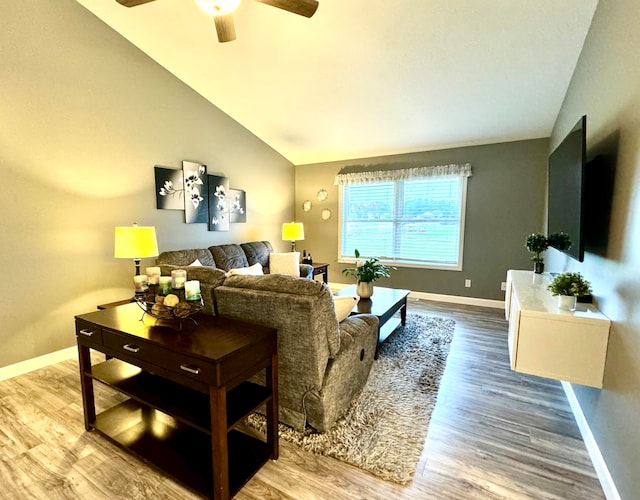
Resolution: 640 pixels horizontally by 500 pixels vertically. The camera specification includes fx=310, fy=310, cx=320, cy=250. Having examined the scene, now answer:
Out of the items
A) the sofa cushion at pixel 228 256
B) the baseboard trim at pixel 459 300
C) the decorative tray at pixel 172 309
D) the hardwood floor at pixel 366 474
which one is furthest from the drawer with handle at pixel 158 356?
the baseboard trim at pixel 459 300

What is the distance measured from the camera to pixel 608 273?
173 cm

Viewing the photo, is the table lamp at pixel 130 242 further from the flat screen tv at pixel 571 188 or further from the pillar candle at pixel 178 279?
the flat screen tv at pixel 571 188

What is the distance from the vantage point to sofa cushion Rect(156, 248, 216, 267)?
3.56m

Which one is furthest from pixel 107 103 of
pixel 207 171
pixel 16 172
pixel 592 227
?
pixel 592 227

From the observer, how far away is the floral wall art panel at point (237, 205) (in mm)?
4645

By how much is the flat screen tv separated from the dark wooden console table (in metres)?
1.94

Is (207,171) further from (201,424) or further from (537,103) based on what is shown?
(537,103)

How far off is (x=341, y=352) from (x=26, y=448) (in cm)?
190

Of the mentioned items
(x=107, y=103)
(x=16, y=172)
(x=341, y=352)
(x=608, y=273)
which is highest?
(x=107, y=103)

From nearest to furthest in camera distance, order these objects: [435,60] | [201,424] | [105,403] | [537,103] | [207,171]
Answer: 1. [201,424]
2. [105,403]
3. [435,60]
4. [537,103]
5. [207,171]

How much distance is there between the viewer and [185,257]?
12.2ft

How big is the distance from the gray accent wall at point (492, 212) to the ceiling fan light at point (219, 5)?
364 centimetres

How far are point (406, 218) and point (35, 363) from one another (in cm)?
488

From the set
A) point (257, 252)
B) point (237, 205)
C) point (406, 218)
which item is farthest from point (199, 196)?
point (406, 218)
